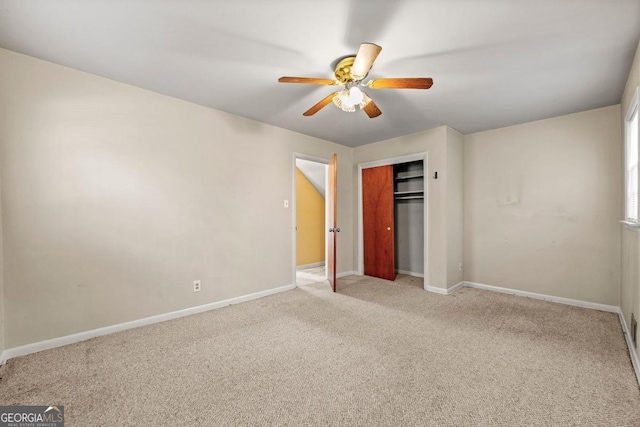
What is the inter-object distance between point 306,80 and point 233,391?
7.05 ft

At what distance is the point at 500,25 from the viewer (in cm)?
168

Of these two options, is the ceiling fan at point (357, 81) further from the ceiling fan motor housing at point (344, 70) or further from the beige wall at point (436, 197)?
the beige wall at point (436, 197)

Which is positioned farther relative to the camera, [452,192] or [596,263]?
[452,192]

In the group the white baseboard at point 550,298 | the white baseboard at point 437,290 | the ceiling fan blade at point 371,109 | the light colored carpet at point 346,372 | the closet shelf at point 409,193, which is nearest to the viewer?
the light colored carpet at point 346,372

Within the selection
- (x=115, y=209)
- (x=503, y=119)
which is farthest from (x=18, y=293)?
(x=503, y=119)

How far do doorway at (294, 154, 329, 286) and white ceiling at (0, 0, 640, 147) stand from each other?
2.53m

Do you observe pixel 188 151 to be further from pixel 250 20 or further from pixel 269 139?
pixel 250 20

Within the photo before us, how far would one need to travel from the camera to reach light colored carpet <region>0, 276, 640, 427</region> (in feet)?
4.78

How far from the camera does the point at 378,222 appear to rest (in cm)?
450

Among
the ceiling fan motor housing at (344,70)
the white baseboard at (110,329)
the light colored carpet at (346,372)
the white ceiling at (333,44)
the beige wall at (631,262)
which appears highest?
the white ceiling at (333,44)

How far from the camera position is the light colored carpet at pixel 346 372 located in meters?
1.46

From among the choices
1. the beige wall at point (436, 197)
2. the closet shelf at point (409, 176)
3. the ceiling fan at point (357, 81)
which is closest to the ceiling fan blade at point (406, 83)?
the ceiling fan at point (357, 81)

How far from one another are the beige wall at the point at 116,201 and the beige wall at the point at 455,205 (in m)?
2.52

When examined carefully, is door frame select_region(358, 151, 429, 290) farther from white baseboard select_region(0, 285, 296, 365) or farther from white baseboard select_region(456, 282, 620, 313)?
white baseboard select_region(0, 285, 296, 365)
